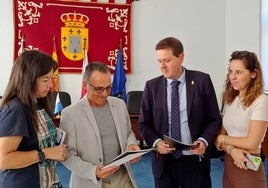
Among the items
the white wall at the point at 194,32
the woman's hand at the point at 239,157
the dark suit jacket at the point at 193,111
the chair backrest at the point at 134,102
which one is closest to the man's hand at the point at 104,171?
the dark suit jacket at the point at 193,111

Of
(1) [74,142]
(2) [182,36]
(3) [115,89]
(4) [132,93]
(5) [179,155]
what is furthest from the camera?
(2) [182,36]

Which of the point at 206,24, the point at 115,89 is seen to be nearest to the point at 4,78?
the point at 115,89

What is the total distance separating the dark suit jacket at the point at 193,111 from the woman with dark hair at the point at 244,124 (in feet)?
0.45

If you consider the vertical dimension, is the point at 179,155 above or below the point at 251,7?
below

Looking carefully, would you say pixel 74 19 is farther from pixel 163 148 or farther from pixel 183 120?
pixel 163 148

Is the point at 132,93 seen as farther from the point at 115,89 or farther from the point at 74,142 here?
the point at 74,142

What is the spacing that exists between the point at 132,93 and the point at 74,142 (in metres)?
3.95

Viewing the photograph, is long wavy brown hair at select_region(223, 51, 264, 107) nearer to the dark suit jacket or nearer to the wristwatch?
the dark suit jacket

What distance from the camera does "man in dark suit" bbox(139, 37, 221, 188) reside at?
2197 mm

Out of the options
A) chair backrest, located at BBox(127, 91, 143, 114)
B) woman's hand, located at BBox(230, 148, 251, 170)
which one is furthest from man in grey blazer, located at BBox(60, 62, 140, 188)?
chair backrest, located at BBox(127, 91, 143, 114)

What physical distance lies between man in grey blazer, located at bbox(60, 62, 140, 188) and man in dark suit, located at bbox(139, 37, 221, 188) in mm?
346

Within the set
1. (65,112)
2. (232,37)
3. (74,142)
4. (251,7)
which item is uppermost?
(251,7)

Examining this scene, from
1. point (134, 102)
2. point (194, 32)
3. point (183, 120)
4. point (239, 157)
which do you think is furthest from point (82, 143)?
point (194, 32)

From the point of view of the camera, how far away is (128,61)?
6527 millimetres
